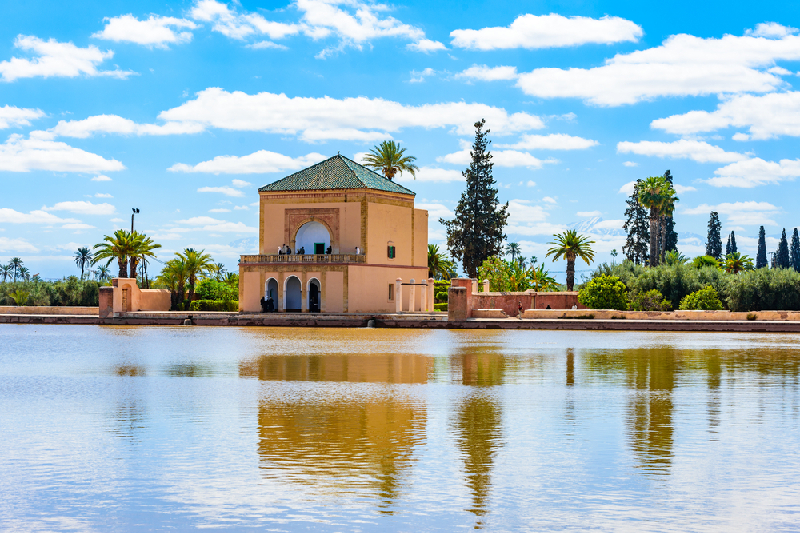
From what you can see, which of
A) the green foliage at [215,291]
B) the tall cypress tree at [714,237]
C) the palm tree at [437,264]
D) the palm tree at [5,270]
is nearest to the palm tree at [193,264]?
the green foliage at [215,291]

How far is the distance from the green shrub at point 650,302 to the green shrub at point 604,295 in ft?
2.52

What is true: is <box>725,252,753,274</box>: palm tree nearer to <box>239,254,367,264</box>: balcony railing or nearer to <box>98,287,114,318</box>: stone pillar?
<box>239,254,367,264</box>: balcony railing

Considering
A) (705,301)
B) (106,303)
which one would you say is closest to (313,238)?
(106,303)

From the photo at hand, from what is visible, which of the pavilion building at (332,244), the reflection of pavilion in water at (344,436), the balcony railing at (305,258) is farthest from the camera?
the pavilion building at (332,244)

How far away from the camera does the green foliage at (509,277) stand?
171 feet

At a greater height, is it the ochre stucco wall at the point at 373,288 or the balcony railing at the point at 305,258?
the balcony railing at the point at 305,258

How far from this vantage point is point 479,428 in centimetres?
977

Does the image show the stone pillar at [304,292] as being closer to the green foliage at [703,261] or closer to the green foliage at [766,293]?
the green foliage at [766,293]

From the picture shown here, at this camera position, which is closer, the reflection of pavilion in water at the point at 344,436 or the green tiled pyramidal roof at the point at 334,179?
the reflection of pavilion in water at the point at 344,436

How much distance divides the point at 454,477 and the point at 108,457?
→ 317 centimetres

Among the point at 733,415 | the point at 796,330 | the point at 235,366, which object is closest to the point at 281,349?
the point at 235,366

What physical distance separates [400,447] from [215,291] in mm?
41707

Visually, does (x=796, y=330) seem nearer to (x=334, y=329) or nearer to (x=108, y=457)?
(x=334, y=329)

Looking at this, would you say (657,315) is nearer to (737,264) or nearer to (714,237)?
(737,264)
